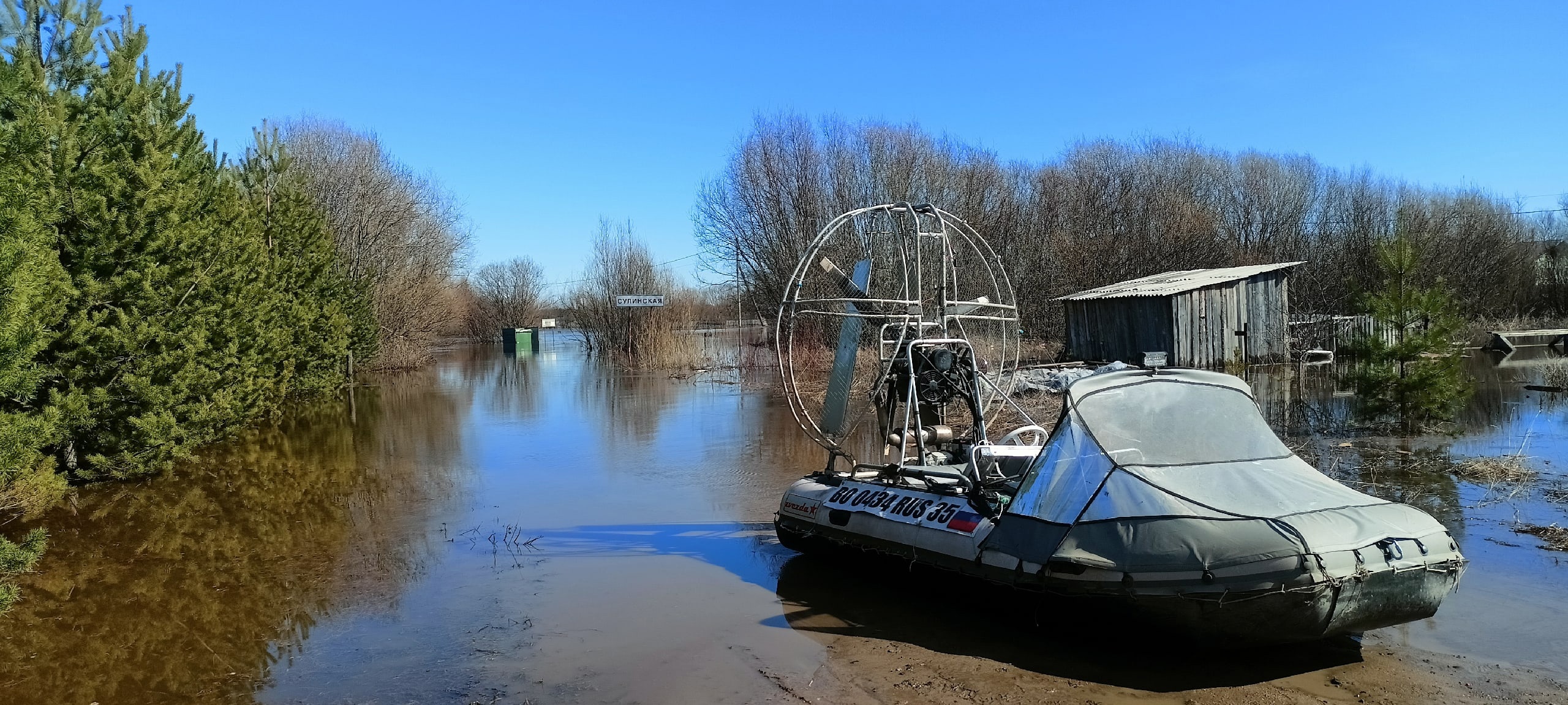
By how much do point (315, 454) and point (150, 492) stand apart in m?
3.78

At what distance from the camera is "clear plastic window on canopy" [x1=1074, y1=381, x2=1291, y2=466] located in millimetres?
6328

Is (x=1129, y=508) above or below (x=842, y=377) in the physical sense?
below

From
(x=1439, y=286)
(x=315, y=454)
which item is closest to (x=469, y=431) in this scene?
(x=315, y=454)

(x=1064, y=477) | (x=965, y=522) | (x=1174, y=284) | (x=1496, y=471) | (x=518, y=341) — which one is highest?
(x=1174, y=284)

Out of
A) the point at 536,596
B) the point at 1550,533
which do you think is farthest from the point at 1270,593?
the point at 536,596

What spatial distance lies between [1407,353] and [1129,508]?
31.2 feet

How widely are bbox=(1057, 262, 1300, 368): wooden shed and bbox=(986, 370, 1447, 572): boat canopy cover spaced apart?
61.3 ft

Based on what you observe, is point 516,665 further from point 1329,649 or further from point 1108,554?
point 1329,649

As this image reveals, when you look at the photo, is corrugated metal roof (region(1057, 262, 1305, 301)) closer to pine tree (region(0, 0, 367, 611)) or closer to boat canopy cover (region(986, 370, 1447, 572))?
boat canopy cover (region(986, 370, 1447, 572))

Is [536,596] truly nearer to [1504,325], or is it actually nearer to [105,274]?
[105,274]

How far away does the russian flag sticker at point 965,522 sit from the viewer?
659 cm

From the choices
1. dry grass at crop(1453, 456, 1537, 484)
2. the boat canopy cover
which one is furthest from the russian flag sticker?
dry grass at crop(1453, 456, 1537, 484)

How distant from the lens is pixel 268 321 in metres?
17.3

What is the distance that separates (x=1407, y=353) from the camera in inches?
508
